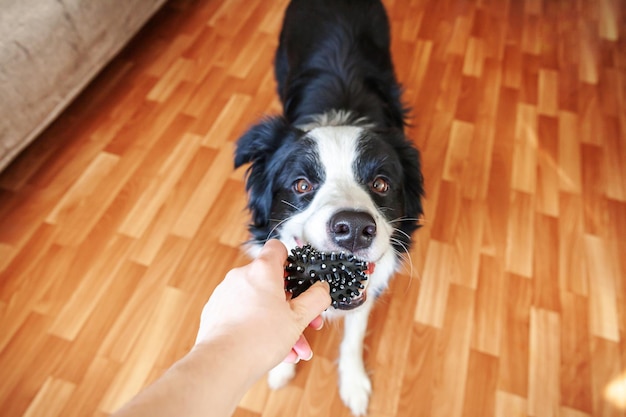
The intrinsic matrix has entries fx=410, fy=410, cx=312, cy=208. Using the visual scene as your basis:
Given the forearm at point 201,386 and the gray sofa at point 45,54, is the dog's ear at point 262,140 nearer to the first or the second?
the forearm at point 201,386

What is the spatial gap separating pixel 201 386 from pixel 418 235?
4.81 ft

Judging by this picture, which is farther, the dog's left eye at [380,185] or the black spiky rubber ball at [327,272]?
the dog's left eye at [380,185]

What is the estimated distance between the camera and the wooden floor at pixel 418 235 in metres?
1.56

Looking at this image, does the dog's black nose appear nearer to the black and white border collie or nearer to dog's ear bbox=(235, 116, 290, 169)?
the black and white border collie

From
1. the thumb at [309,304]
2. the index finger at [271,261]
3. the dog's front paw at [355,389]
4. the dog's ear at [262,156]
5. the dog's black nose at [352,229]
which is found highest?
the index finger at [271,261]

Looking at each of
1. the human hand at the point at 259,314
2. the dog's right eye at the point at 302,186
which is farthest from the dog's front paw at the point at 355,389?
the human hand at the point at 259,314

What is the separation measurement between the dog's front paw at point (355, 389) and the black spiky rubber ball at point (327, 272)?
1.96 ft

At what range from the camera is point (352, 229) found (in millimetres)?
1020

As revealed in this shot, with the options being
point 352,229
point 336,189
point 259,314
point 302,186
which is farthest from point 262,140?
point 259,314

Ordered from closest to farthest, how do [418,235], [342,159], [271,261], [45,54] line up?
[271,261] → [342,159] → [45,54] → [418,235]

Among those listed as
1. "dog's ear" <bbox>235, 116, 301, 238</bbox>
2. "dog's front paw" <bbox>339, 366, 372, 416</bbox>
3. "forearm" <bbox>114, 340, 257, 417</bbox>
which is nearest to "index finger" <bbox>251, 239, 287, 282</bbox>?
"forearm" <bbox>114, 340, 257, 417</bbox>

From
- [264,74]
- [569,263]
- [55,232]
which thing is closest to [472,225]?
[569,263]

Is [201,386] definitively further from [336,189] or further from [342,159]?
[342,159]

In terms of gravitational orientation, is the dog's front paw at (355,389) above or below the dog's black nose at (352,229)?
below
